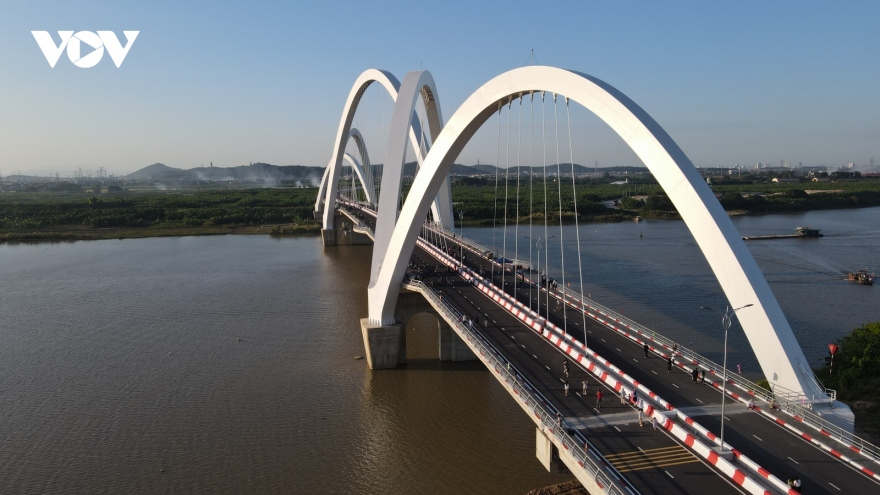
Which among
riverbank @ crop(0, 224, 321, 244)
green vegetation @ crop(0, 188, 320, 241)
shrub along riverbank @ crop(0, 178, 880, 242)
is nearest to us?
riverbank @ crop(0, 224, 321, 244)

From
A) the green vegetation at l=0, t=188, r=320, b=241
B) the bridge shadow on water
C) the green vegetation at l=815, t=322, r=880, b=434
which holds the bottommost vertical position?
the bridge shadow on water

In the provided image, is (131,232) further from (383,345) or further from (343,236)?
(383,345)

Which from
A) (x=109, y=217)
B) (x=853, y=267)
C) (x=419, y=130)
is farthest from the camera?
(x=109, y=217)

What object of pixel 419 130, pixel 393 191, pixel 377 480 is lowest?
pixel 377 480

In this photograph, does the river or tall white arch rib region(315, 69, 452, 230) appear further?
tall white arch rib region(315, 69, 452, 230)

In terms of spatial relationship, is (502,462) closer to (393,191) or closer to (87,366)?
(393,191)

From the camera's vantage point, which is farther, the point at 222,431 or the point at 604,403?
the point at 222,431

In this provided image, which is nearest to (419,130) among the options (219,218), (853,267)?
(853,267)

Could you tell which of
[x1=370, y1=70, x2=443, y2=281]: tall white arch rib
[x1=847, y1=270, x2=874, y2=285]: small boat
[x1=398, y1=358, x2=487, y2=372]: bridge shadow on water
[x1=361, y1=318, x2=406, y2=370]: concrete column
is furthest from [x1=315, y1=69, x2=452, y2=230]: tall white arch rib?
[x1=847, y1=270, x2=874, y2=285]: small boat

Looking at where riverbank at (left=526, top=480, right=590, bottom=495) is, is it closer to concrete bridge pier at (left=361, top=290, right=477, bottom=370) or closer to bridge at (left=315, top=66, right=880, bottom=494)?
bridge at (left=315, top=66, right=880, bottom=494)
